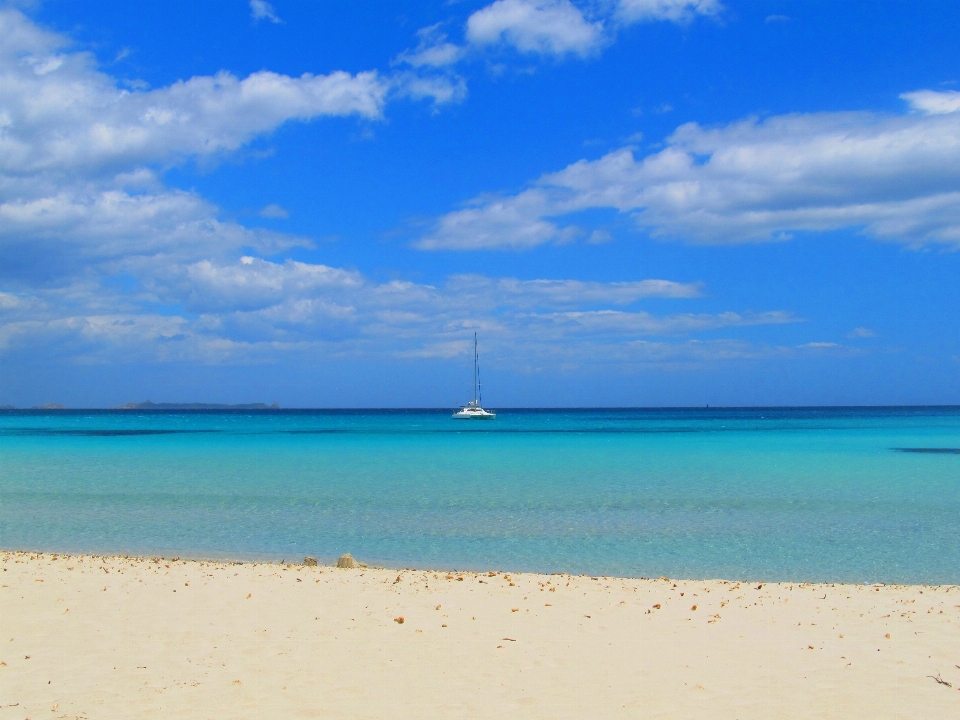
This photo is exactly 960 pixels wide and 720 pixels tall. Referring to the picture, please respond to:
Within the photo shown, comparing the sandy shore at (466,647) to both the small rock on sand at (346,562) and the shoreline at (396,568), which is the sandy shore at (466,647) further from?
the small rock on sand at (346,562)

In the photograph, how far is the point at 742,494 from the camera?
25031 mm

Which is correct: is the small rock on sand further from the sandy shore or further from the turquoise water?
the turquoise water

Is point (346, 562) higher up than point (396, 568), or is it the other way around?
point (346, 562)

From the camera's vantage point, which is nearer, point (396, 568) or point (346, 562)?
point (346, 562)

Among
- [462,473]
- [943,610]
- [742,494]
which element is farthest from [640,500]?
[943,610]

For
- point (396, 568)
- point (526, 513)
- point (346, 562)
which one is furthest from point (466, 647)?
point (526, 513)

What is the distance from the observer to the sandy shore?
668 cm

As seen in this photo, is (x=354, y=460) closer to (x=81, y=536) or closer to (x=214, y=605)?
(x=81, y=536)

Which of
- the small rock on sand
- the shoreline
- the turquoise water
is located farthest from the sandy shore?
the turquoise water

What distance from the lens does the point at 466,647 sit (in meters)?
8.30

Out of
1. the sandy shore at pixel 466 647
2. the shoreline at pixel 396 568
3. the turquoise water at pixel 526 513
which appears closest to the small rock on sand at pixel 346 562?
the shoreline at pixel 396 568

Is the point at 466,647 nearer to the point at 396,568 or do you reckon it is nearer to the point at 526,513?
the point at 396,568

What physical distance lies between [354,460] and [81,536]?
2267cm

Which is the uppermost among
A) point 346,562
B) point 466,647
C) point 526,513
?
point 466,647
